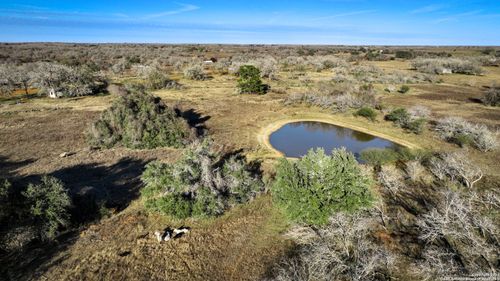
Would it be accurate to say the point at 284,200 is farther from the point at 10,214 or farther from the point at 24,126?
the point at 24,126

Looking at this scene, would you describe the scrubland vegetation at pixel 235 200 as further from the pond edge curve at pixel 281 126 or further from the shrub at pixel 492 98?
the shrub at pixel 492 98

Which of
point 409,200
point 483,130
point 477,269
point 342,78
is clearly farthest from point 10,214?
point 342,78

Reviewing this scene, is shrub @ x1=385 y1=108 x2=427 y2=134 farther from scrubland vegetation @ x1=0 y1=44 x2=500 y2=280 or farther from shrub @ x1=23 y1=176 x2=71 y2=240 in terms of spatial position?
shrub @ x1=23 y1=176 x2=71 y2=240

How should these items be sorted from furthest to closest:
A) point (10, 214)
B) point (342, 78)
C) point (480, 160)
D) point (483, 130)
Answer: point (342, 78), point (483, 130), point (480, 160), point (10, 214)

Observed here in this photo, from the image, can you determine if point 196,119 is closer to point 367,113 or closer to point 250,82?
point 250,82

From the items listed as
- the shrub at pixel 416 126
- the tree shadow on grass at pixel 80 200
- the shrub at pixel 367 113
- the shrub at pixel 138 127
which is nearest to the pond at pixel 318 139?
the shrub at pixel 416 126

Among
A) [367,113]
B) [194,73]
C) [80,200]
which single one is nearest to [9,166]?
[80,200]
